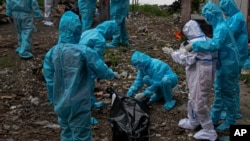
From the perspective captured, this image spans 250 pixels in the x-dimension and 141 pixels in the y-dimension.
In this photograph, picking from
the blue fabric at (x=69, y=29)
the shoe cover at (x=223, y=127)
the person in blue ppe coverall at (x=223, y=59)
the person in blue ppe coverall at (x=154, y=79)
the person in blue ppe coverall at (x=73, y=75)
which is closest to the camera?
the person in blue ppe coverall at (x=73, y=75)

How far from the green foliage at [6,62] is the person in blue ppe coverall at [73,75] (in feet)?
12.6

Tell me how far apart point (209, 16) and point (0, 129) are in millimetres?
2912

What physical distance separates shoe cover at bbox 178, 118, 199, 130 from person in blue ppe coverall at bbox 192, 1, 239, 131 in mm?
276

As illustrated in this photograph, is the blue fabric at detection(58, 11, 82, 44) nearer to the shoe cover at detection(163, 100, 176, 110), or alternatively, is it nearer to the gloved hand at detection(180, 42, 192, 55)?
the gloved hand at detection(180, 42, 192, 55)

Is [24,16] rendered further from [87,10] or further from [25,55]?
[87,10]

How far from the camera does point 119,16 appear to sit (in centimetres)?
905

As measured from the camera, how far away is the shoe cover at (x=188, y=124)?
5531 millimetres

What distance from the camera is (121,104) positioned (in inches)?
189

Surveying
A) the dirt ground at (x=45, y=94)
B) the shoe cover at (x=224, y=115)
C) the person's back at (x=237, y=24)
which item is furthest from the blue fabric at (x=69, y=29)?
the shoe cover at (x=224, y=115)

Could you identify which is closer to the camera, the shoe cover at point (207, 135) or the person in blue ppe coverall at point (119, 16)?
the shoe cover at point (207, 135)

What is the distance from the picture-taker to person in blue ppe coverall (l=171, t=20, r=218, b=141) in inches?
194

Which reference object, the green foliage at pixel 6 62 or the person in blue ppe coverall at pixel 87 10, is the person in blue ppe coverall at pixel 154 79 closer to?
the green foliage at pixel 6 62

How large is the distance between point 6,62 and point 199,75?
4480 mm

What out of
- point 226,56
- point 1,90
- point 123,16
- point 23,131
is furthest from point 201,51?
point 123,16
